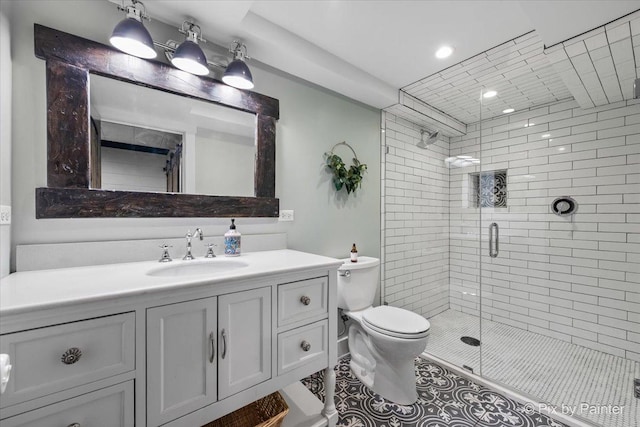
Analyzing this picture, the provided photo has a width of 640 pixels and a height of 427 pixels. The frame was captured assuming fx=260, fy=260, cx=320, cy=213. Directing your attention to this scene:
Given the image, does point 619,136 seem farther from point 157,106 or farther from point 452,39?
point 157,106

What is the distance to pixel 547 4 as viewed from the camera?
4.19 ft

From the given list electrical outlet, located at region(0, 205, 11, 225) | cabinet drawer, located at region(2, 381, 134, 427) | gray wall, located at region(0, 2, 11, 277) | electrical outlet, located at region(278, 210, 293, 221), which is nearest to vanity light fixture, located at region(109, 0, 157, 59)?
gray wall, located at region(0, 2, 11, 277)

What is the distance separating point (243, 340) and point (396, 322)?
1.15m

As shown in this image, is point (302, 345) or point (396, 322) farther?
point (396, 322)

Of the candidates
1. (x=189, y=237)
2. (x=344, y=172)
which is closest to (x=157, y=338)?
(x=189, y=237)

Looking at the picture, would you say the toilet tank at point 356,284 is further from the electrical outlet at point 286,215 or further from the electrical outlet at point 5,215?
the electrical outlet at point 5,215

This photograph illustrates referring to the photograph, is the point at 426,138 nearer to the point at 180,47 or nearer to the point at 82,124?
the point at 180,47

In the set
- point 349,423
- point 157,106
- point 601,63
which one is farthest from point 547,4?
point 349,423

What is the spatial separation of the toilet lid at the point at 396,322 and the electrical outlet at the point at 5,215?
1.92m

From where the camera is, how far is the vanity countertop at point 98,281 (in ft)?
2.48

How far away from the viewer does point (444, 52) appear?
187 centimetres

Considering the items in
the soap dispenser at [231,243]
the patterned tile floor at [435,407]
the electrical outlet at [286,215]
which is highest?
the electrical outlet at [286,215]

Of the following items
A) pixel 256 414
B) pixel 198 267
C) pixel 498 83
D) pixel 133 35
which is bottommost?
pixel 256 414

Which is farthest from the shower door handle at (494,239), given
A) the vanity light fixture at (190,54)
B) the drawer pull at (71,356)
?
the drawer pull at (71,356)
